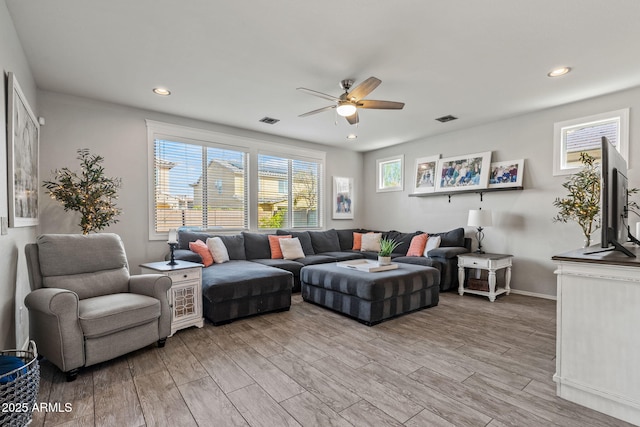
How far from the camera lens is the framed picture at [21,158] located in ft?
7.29

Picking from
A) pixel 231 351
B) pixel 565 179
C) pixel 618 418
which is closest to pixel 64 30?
pixel 231 351

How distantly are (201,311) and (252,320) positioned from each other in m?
0.56

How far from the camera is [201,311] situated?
3.20 m

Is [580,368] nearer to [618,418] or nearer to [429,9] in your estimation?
[618,418]

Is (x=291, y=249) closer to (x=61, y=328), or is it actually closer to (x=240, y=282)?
(x=240, y=282)

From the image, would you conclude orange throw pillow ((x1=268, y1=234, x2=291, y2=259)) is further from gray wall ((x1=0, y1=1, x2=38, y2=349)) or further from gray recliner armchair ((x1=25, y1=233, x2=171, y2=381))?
gray wall ((x1=0, y1=1, x2=38, y2=349))

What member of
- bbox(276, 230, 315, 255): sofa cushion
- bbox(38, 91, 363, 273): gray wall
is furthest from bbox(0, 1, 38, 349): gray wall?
bbox(276, 230, 315, 255): sofa cushion

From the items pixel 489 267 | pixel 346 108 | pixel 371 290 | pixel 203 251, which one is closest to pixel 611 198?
pixel 371 290

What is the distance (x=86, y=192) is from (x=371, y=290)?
11.1 feet

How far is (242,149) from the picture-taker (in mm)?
5328

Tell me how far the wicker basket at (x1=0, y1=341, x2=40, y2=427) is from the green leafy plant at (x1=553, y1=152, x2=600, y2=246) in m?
5.18

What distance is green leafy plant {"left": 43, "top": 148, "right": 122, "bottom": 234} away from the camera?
344cm

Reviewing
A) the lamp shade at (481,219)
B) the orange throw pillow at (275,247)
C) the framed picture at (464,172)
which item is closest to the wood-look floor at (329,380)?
the lamp shade at (481,219)

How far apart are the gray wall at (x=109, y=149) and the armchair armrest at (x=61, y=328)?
1945 mm
